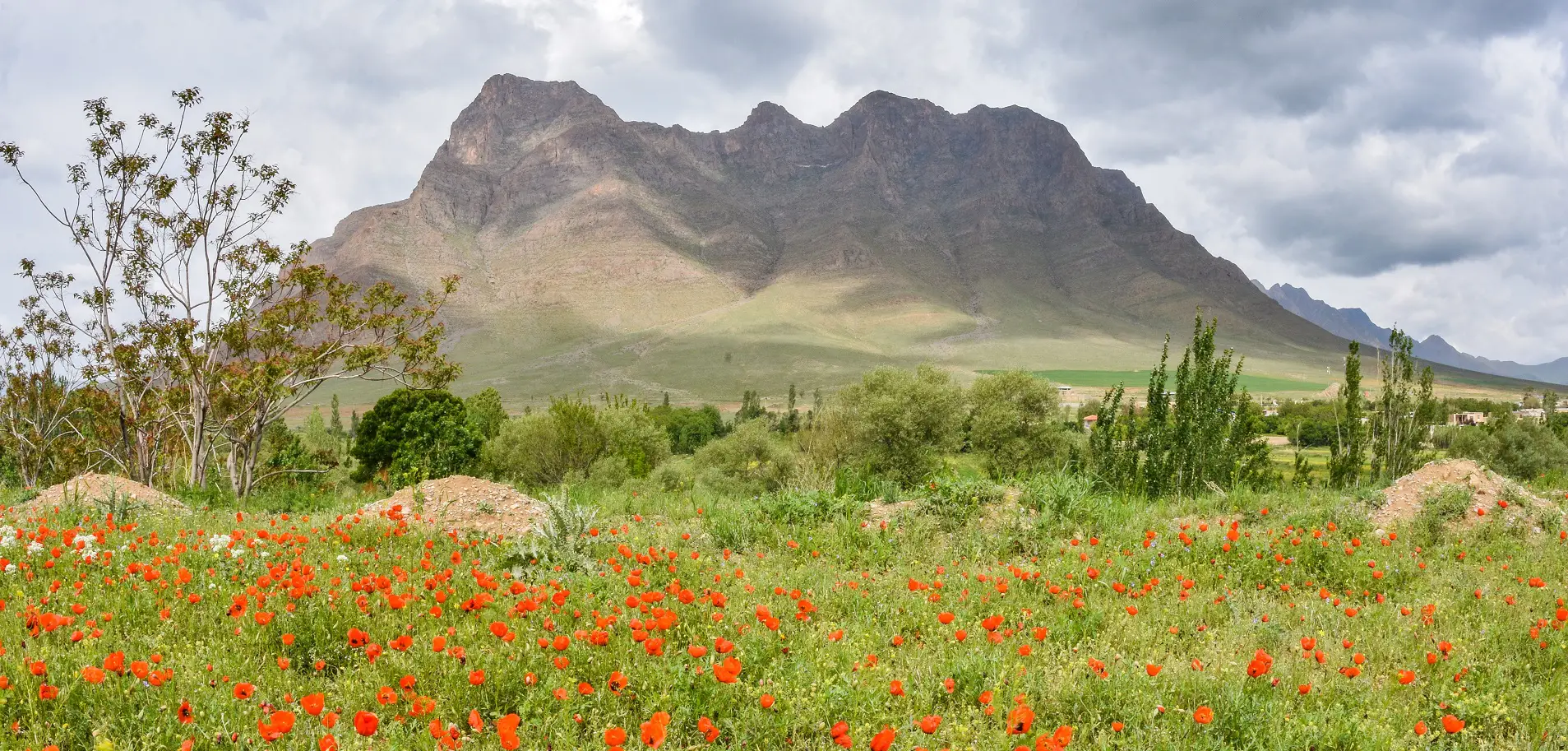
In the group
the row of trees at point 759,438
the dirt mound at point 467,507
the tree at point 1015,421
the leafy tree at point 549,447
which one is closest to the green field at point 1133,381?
the tree at point 1015,421

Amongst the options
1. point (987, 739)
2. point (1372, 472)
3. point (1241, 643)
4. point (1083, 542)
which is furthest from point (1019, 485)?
point (1372, 472)

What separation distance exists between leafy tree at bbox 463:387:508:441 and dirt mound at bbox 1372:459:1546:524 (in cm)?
5533

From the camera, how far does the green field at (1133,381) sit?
166 meters

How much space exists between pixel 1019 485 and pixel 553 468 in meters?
43.7

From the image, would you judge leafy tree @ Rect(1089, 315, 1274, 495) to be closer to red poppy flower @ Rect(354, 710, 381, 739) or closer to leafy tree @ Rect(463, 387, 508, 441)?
red poppy flower @ Rect(354, 710, 381, 739)

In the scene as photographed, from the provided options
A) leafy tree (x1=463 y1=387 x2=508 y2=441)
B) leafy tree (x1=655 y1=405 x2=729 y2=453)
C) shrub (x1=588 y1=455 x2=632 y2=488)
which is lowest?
leafy tree (x1=655 y1=405 x2=729 y2=453)


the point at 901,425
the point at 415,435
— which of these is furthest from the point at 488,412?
the point at 901,425

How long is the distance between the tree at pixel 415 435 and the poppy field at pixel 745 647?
1638 inches

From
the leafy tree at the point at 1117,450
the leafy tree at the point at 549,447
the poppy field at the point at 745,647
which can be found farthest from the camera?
the leafy tree at the point at 549,447

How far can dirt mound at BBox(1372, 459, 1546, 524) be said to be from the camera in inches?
356

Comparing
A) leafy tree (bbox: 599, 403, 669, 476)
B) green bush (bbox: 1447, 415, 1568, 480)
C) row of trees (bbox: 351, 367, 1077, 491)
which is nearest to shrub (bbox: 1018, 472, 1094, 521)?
row of trees (bbox: 351, 367, 1077, 491)

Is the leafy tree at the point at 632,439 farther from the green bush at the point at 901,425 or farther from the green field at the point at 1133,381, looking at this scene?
the green field at the point at 1133,381

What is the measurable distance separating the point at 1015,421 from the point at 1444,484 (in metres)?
41.9

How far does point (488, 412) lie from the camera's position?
63.5 metres
